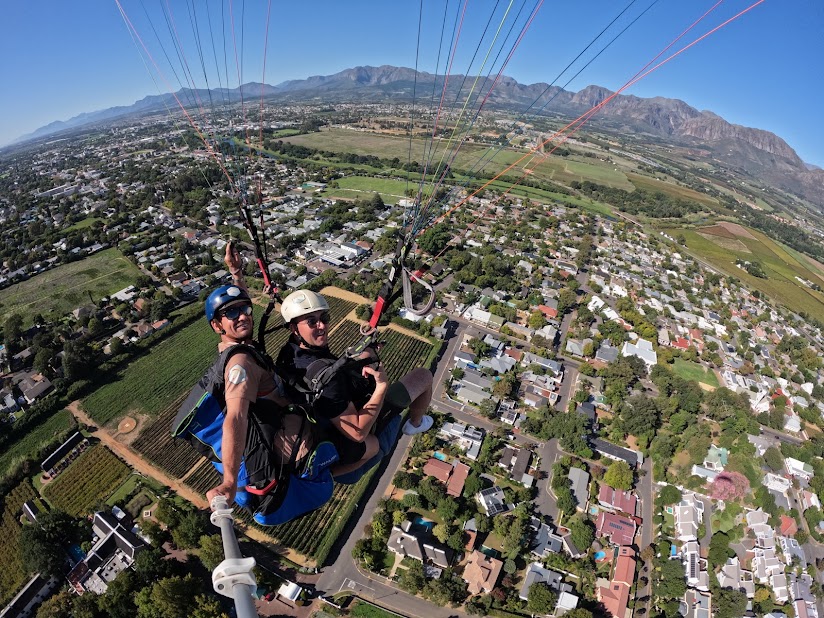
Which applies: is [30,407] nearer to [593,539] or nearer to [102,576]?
[102,576]

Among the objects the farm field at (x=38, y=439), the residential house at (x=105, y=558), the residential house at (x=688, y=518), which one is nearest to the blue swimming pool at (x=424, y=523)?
the residential house at (x=105, y=558)

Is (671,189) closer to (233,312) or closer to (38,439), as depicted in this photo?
(233,312)

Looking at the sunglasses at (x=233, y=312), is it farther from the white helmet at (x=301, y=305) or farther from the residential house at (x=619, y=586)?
the residential house at (x=619, y=586)

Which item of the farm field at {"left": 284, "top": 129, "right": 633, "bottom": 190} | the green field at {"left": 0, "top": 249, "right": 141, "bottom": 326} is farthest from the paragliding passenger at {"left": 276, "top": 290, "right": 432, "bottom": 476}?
the farm field at {"left": 284, "top": 129, "right": 633, "bottom": 190}

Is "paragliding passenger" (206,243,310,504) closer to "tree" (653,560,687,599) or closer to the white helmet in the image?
the white helmet

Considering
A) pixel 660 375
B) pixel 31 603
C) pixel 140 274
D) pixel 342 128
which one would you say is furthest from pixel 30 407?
pixel 342 128

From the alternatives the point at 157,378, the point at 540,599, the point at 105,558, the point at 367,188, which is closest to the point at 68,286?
the point at 157,378
